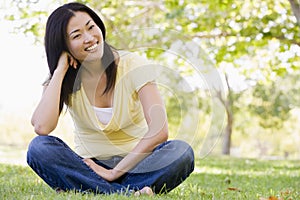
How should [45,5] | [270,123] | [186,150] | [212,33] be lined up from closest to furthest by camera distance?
[186,150]
[45,5]
[212,33]
[270,123]

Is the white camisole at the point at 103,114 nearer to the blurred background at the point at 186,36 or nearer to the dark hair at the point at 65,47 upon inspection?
the dark hair at the point at 65,47

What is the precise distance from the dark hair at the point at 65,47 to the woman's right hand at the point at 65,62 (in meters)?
0.02

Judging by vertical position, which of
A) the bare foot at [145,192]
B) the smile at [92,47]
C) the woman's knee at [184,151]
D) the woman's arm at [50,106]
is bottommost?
the bare foot at [145,192]

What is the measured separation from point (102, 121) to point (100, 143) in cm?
12

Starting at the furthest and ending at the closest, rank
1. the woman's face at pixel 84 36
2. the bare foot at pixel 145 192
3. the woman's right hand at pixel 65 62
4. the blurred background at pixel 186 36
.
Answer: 1. the blurred background at pixel 186 36
2. the woman's right hand at pixel 65 62
3. the woman's face at pixel 84 36
4. the bare foot at pixel 145 192

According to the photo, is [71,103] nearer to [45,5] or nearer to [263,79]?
[45,5]

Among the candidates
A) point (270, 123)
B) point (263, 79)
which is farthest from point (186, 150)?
point (270, 123)

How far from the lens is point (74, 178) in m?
2.54

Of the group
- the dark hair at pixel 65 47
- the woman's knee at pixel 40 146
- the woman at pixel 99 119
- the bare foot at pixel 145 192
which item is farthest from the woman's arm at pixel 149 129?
the woman's knee at pixel 40 146

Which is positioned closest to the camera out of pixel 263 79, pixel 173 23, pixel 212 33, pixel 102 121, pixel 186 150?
pixel 186 150

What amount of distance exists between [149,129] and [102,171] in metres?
0.34

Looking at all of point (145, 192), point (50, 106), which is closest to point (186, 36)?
point (50, 106)

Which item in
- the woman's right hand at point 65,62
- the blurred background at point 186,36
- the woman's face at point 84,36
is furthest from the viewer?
the blurred background at point 186,36

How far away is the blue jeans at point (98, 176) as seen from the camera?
247cm
